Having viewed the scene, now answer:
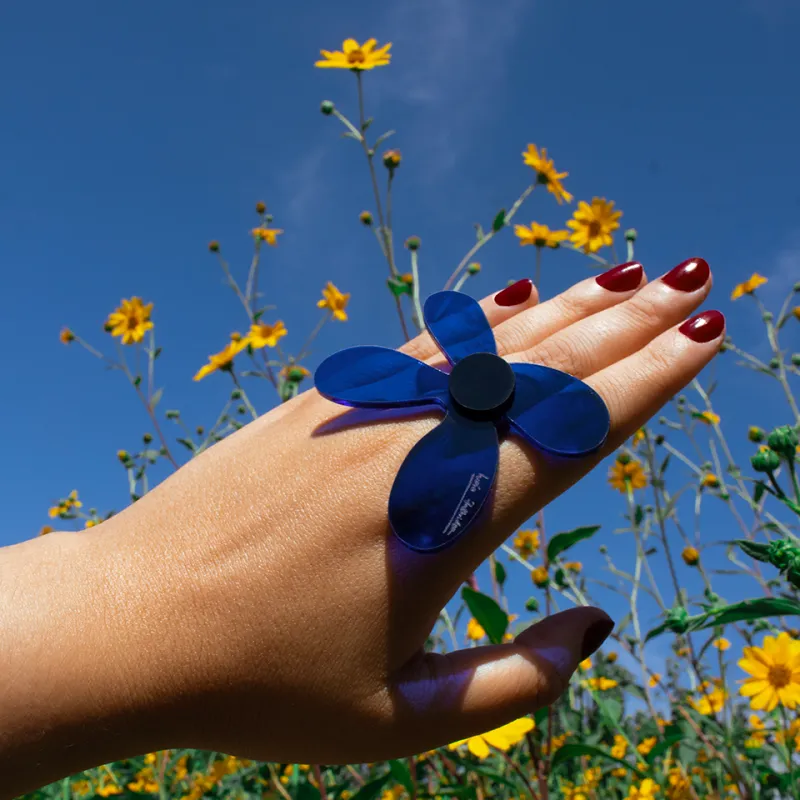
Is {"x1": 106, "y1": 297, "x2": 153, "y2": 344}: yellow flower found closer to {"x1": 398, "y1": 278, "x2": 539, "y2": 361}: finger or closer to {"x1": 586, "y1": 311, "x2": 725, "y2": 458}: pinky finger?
{"x1": 398, "y1": 278, "x2": 539, "y2": 361}: finger

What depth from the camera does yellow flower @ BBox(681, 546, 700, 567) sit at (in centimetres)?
230

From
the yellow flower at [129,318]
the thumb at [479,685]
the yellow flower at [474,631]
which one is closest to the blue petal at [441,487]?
the thumb at [479,685]

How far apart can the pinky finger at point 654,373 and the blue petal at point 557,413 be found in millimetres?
47

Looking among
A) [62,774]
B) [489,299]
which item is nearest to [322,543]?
[62,774]

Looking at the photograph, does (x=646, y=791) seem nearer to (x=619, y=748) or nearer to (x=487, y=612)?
(x=619, y=748)

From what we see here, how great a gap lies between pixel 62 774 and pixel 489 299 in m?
1.01

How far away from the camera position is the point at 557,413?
0.88 m

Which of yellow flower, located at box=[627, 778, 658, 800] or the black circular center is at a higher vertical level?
the black circular center

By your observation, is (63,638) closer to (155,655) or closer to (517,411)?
(155,655)

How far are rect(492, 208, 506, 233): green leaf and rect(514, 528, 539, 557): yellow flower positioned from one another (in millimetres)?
1244

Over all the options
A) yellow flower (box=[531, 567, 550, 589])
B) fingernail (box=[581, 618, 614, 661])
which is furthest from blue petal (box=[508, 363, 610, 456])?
yellow flower (box=[531, 567, 550, 589])

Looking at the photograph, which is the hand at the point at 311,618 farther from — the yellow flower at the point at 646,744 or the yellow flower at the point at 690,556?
the yellow flower at the point at 646,744

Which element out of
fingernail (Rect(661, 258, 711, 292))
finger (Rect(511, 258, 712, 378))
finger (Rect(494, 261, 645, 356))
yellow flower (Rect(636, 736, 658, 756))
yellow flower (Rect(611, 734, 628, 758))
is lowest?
yellow flower (Rect(636, 736, 658, 756))

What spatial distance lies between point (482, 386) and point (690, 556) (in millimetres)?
1746
